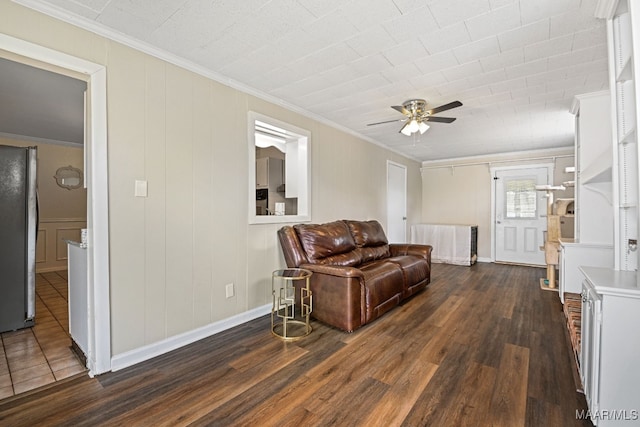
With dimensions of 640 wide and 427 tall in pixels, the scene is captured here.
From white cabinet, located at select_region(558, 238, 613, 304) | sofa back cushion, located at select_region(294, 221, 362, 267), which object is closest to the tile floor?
sofa back cushion, located at select_region(294, 221, 362, 267)

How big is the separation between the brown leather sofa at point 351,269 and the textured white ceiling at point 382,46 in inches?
63.4

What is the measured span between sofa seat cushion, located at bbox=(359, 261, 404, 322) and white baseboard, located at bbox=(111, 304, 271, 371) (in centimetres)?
118

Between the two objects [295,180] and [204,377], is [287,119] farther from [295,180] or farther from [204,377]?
[204,377]

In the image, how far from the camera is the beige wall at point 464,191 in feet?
20.7

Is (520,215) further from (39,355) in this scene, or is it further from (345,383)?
(39,355)

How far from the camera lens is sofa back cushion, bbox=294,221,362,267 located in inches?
127

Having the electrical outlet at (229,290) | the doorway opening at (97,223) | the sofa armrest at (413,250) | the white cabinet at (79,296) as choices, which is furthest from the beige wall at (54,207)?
the sofa armrest at (413,250)

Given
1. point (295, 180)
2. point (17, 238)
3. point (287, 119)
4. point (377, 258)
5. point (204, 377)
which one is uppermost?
point (287, 119)

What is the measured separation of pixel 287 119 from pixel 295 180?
841 mm

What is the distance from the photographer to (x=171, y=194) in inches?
93.6

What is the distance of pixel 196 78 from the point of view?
256cm

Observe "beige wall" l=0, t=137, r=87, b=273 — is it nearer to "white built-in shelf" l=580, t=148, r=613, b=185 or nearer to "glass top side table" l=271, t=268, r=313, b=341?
"glass top side table" l=271, t=268, r=313, b=341

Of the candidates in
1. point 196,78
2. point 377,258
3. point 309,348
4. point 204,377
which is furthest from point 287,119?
point 204,377

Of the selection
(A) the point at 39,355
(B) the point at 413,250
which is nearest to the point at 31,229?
(A) the point at 39,355
